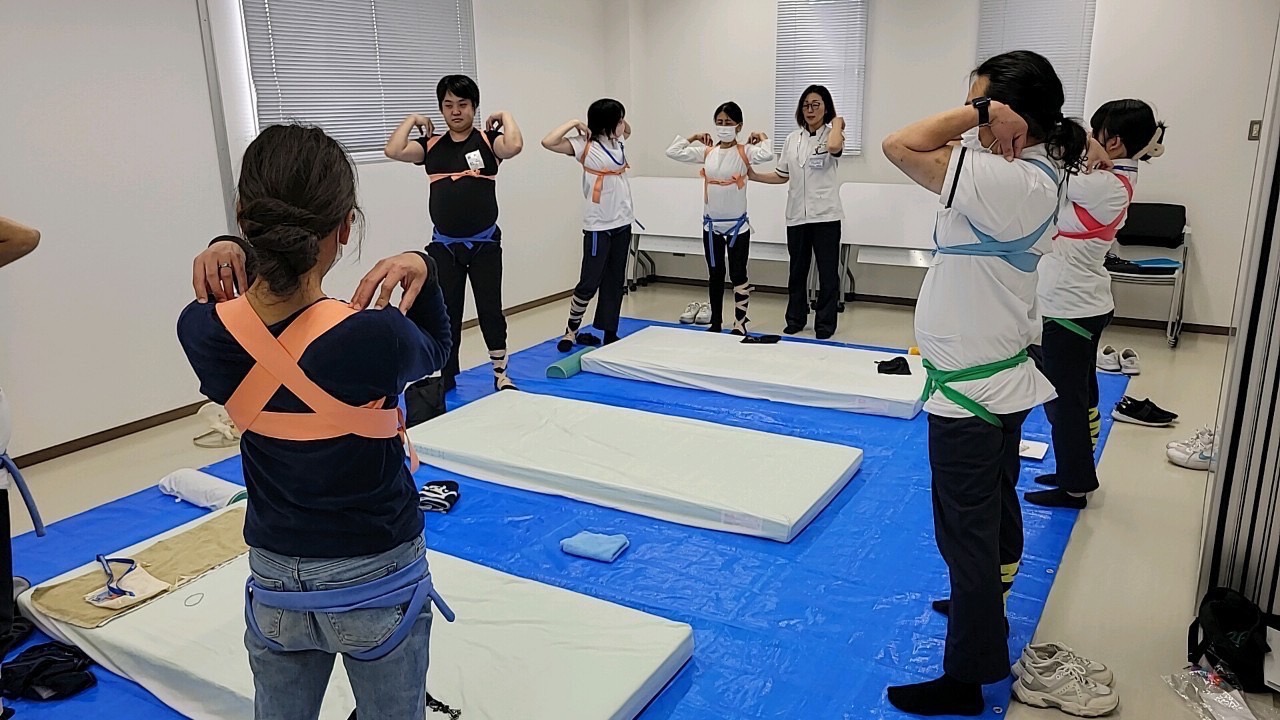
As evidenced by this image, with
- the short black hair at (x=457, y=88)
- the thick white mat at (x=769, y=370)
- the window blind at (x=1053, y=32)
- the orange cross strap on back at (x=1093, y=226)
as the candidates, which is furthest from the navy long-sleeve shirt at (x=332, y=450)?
the window blind at (x=1053, y=32)

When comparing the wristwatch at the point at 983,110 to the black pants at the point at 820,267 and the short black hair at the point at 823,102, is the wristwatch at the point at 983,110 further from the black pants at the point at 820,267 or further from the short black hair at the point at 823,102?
the black pants at the point at 820,267

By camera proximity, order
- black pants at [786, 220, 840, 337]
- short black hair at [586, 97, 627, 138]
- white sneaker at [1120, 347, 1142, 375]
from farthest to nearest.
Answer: black pants at [786, 220, 840, 337] < short black hair at [586, 97, 627, 138] < white sneaker at [1120, 347, 1142, 375]

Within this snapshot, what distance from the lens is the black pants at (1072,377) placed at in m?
3.22

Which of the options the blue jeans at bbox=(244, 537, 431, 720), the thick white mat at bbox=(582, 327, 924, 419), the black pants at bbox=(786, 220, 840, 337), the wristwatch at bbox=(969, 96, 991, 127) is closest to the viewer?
the blue jeans at bbox=(244, 537, 431, 720)

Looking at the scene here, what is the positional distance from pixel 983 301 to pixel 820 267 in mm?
4057

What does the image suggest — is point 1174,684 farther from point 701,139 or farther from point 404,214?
point 404,214

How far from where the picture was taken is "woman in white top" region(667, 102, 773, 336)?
5773 millimetres

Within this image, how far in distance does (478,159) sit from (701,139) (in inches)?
79.3

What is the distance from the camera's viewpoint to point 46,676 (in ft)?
8.07

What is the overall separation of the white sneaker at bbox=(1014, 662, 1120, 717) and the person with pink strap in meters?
1.65

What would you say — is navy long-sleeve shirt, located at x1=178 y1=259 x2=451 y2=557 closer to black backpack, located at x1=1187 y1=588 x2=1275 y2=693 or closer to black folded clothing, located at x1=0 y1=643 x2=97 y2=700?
black folded clothing, located at x1=0 y1=643 x2=97 y2=700

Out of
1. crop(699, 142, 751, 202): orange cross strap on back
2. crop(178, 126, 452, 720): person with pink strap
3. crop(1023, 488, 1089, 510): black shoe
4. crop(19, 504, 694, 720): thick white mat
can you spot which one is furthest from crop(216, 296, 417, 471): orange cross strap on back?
crop(699, 142, 751, 202): orange cross strap on back

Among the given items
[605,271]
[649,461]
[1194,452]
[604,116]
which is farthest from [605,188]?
[1194,452]

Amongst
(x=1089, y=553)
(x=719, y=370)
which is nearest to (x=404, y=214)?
(x=719, y=370)
